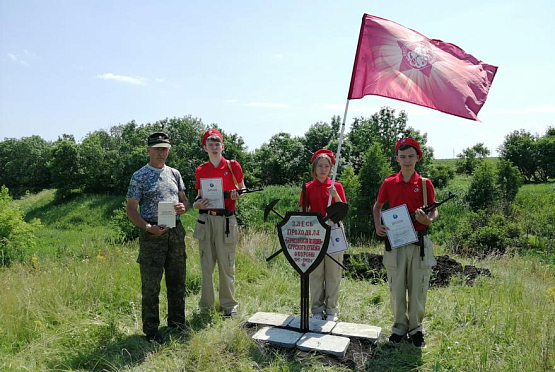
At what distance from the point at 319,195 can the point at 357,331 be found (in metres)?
1.48

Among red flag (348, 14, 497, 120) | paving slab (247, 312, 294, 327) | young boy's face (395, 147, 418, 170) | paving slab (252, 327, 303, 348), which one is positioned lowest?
paving slab (252, 327, 303, 348)

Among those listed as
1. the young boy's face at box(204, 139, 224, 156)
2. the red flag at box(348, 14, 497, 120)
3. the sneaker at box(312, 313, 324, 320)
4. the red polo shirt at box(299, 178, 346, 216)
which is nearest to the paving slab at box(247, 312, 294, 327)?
the sneaker at box(312, 313, 324, 320)

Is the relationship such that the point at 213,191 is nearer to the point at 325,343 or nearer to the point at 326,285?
the point at 326,285

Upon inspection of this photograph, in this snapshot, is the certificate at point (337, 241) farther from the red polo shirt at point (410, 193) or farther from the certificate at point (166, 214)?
the certificate at point (166, 214)

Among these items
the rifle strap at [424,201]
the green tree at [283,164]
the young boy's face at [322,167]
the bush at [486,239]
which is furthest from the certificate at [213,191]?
the green tree at [283,164]

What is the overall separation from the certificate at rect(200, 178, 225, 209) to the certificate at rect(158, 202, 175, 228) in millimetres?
621

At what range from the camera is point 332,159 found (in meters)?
4.54

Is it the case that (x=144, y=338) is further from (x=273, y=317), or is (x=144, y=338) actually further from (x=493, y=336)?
(x=493, y=336)

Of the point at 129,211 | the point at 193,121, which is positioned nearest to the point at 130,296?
the point at 129,211

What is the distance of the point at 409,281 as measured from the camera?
154 inches

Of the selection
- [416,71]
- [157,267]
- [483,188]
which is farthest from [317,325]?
[483,188]

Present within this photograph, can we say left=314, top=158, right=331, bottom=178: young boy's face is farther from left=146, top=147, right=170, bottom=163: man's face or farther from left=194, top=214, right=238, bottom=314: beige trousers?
left=146, top=147, right=170, bottom=163: man's face

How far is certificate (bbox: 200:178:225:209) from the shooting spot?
450cm

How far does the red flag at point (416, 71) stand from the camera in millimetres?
3975
